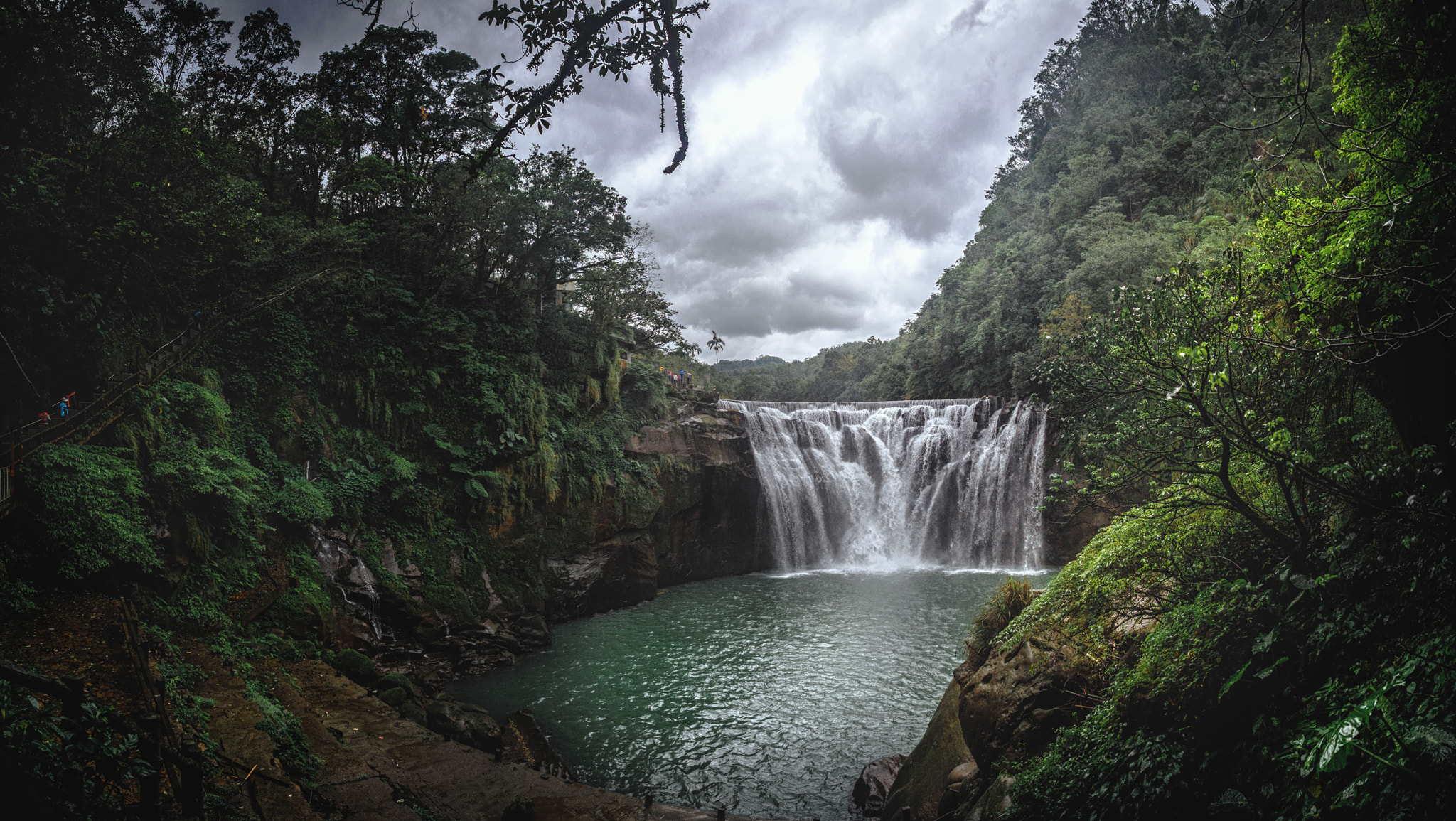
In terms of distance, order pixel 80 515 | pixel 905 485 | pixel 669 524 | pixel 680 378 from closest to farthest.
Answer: pixel 80 515 < pixel 669 524 < pixel 905 485 < pixel 680 378

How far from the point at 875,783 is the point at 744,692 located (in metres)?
3.62

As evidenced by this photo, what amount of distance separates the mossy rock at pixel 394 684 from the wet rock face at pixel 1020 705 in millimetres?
7943

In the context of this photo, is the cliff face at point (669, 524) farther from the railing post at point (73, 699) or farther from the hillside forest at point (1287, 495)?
the railing post at point (73, 699)

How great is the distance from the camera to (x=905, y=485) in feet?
80.3

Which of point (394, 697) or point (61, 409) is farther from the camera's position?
point (61, 409)

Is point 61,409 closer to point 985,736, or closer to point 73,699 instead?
point 73,699

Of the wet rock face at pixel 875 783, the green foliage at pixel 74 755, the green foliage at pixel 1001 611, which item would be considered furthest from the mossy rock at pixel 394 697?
the green foliage at pixel 1001 611

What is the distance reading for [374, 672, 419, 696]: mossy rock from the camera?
9.20m

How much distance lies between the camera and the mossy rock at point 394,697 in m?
8.86

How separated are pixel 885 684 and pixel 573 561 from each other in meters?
9.17

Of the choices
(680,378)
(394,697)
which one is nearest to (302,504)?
(394,697)

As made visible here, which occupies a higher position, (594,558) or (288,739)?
(594,558)

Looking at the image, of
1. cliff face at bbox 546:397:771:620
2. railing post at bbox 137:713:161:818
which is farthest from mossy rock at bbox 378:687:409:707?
cliff face at bbox 546:397:771:620

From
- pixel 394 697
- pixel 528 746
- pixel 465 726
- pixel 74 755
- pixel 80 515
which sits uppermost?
pixel 80 515
